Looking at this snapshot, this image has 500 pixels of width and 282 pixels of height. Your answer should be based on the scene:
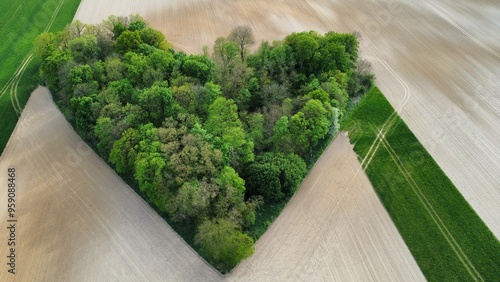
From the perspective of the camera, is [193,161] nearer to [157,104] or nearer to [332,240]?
[157,104]

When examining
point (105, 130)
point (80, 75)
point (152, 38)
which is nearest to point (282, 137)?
point (105, 130)

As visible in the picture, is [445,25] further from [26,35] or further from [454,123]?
[26,35]

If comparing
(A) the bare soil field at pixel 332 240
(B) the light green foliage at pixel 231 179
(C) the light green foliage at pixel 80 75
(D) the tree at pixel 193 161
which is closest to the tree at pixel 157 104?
(D) the tree at pixel 193 161

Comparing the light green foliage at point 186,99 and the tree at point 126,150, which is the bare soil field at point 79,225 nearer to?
the tree at point 126,150

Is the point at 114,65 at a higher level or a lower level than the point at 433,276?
lower

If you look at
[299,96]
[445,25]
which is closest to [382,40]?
[445,25]
